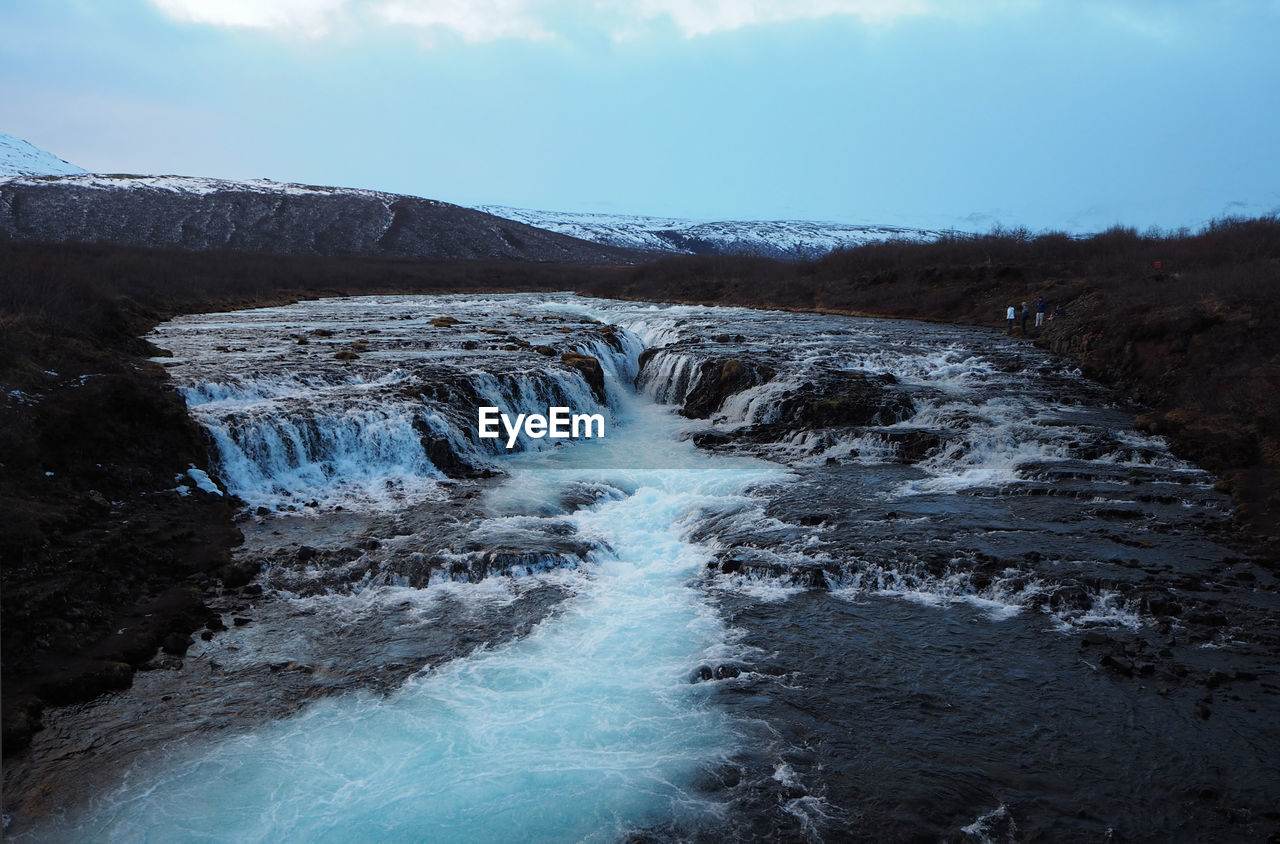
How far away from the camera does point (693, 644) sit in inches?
400

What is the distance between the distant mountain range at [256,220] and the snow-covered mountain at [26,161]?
0.66 metres

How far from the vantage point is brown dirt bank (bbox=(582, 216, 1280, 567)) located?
55.6 ft

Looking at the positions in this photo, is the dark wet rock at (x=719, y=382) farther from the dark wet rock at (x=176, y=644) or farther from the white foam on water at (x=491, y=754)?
the dark wet rock at (x=176, y=644)

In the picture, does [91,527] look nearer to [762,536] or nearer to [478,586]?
[478,586]

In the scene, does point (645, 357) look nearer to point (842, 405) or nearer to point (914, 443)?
point (842, 405)

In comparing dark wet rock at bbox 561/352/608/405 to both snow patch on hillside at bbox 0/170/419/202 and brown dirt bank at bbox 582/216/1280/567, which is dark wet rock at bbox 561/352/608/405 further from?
snow patch on hillside at bbox 0/170/419/202

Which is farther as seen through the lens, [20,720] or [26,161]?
[26,161]

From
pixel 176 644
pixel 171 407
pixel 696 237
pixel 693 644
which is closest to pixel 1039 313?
pixel 693 644

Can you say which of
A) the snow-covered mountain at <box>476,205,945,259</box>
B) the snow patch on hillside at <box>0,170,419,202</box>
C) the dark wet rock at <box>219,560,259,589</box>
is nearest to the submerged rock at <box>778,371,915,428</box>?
the dark wet rock at <box>219,560,259,589</box>

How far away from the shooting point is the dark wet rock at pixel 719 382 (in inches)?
939

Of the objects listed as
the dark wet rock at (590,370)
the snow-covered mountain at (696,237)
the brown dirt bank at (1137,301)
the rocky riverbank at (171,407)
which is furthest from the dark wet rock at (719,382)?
the snow-covered mountain at (696,237)

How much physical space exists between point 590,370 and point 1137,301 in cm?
1810

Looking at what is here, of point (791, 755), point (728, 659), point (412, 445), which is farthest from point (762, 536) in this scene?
point (412, 445)

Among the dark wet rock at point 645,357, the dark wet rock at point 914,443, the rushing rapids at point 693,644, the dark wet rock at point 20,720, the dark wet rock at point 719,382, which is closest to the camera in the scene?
the rushing rapids at point 693,644
